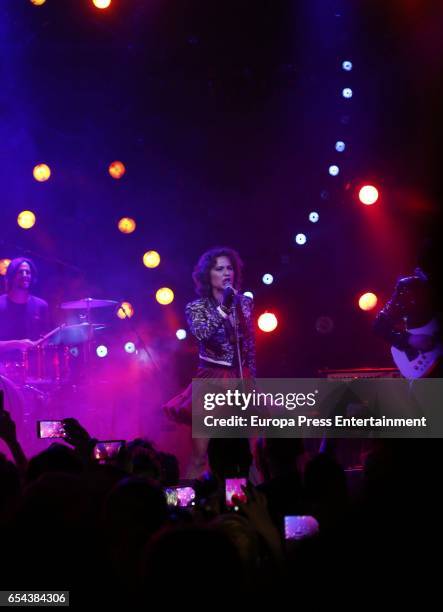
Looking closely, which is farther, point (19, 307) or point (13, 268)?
point (19, 307)

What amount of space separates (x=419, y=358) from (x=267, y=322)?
6.91 ft

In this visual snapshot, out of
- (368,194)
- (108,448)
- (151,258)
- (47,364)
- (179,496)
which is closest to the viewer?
(179,496)

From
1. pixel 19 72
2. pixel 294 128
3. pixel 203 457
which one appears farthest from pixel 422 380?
pixel 19 72

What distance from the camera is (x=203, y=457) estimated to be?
6.76 m

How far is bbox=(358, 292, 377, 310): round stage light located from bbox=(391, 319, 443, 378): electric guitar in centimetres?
116

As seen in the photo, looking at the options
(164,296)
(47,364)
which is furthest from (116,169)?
(47,364)

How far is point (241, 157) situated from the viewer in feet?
30.9

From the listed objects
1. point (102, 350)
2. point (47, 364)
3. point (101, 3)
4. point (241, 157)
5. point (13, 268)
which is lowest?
point (47, 364)

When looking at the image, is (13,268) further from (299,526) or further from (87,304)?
(299,526)

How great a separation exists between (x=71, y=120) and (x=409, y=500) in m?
8.11

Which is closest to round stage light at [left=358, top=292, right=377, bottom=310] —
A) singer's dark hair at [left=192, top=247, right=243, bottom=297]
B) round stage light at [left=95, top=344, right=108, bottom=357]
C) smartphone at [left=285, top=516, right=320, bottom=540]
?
singer's dark hair at [left=192, top=247, right=243, bottom=297]

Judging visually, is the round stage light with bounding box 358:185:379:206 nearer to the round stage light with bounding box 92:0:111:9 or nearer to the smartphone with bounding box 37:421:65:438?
the round stage light with bounding box 92:0:111:9

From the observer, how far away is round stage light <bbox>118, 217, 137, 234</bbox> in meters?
9.36

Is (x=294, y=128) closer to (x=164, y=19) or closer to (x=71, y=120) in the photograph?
(x=164, y=19)
